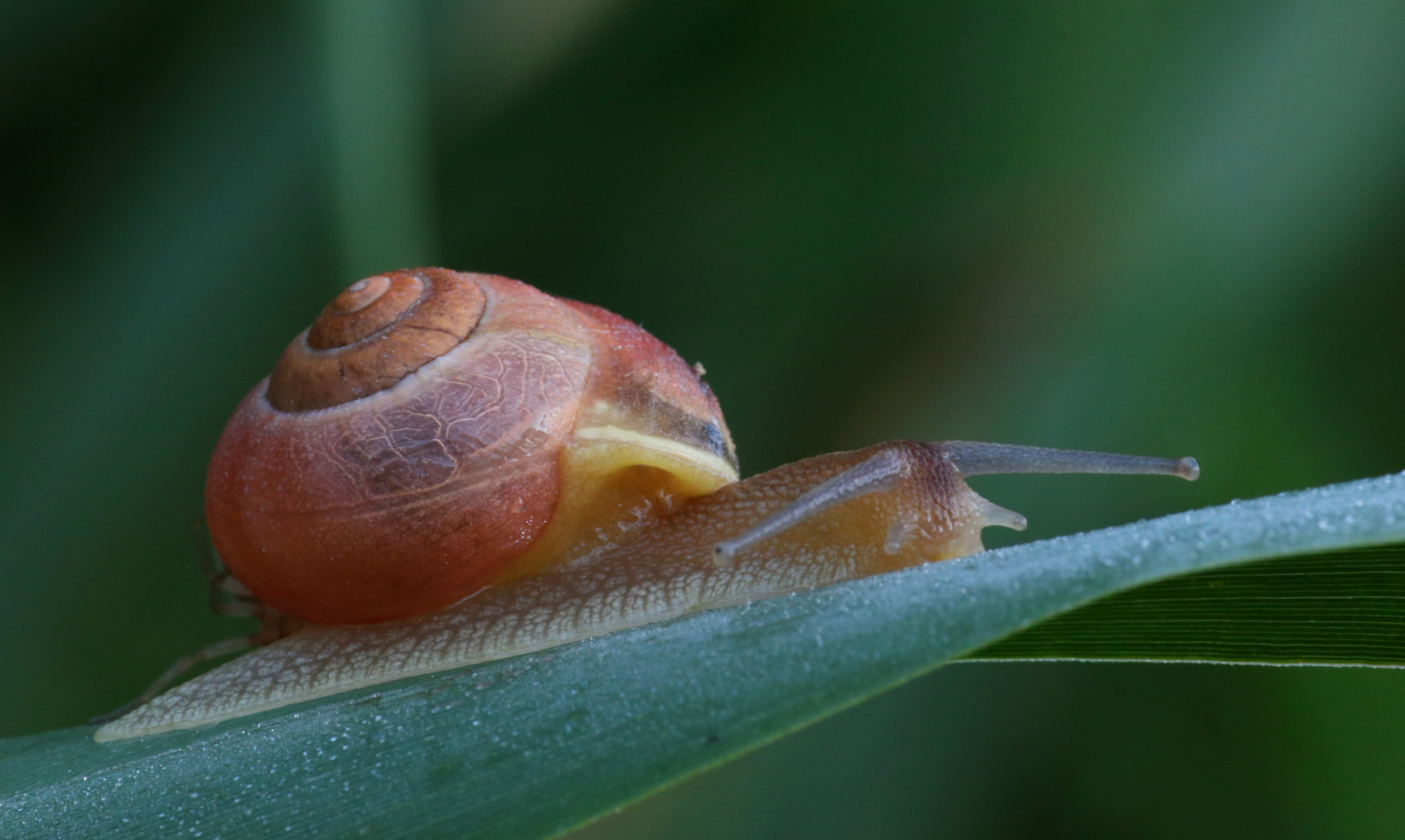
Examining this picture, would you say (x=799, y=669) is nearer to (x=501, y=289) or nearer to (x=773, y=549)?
(x=773, y=549)

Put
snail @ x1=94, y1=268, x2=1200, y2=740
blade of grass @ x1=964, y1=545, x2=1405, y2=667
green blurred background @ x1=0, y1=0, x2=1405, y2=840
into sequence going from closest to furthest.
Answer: blade of grass @ x1=964, y1=545, x2=1405, y2=667
snail @ x1=94, y1=268, x2=1200, y2=740
green blurred background @ x1=0, y1=0, x2=1405, y2=840

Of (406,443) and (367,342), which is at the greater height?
(367,342)

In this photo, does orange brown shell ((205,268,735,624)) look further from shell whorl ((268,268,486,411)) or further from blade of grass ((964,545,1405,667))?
blade of grass ((964,545,1405,667))

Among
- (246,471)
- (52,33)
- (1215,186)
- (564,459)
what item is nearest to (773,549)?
(564,459)

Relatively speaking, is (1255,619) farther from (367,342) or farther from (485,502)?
(367,342)

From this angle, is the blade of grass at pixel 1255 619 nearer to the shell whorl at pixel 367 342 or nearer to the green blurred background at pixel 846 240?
the shell whorl at pixel 367 342

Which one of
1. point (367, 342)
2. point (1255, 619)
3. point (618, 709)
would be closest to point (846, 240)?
point (367, 342)

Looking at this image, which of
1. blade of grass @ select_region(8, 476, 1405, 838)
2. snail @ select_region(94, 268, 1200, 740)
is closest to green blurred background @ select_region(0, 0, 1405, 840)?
snail @ select_region(94, 268, 1200, 740)

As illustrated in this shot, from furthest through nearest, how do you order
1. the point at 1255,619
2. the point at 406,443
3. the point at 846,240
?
the point at 846,240 < the point at 406,443 < the point at 1255,619
